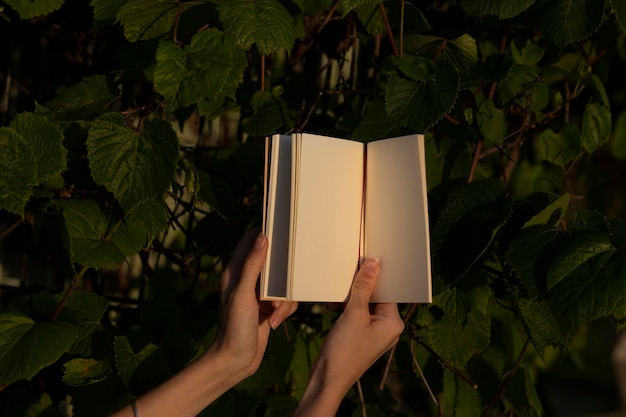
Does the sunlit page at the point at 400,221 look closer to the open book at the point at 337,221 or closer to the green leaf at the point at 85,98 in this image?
the open book at the point at 337,221

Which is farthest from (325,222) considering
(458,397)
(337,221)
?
(458,397)

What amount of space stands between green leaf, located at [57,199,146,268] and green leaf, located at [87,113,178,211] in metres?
0.17

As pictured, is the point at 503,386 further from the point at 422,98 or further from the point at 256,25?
the point at 256,25

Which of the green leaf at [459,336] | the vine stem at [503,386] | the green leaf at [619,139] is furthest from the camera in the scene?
the green leaf at [619,139]

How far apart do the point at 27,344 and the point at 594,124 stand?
154 cm

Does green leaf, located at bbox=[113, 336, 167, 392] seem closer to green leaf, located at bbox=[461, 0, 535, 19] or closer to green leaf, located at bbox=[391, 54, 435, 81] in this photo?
green leaf, located at bbox=[391, 54, 435, 81]

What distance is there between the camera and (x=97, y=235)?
1.77 metres

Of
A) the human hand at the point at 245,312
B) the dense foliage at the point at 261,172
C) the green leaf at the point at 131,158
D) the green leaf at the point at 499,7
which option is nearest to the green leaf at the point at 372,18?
the dense foliage at the point at 261,172

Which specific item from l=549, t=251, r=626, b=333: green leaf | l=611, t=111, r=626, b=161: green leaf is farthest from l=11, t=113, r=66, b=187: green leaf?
l=611, t=111, r=626, b=161: green leaf

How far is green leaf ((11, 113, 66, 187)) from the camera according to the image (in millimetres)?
1686

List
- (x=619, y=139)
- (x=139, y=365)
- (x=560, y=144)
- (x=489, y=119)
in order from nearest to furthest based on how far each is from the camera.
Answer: (x=139, y=365) → (x=489, y=119) → (x=560, y=144) → (x=619, y=139)

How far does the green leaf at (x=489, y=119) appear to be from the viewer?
186 cm

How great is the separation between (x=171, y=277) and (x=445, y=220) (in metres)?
0.88

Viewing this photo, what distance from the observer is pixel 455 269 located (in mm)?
1688
